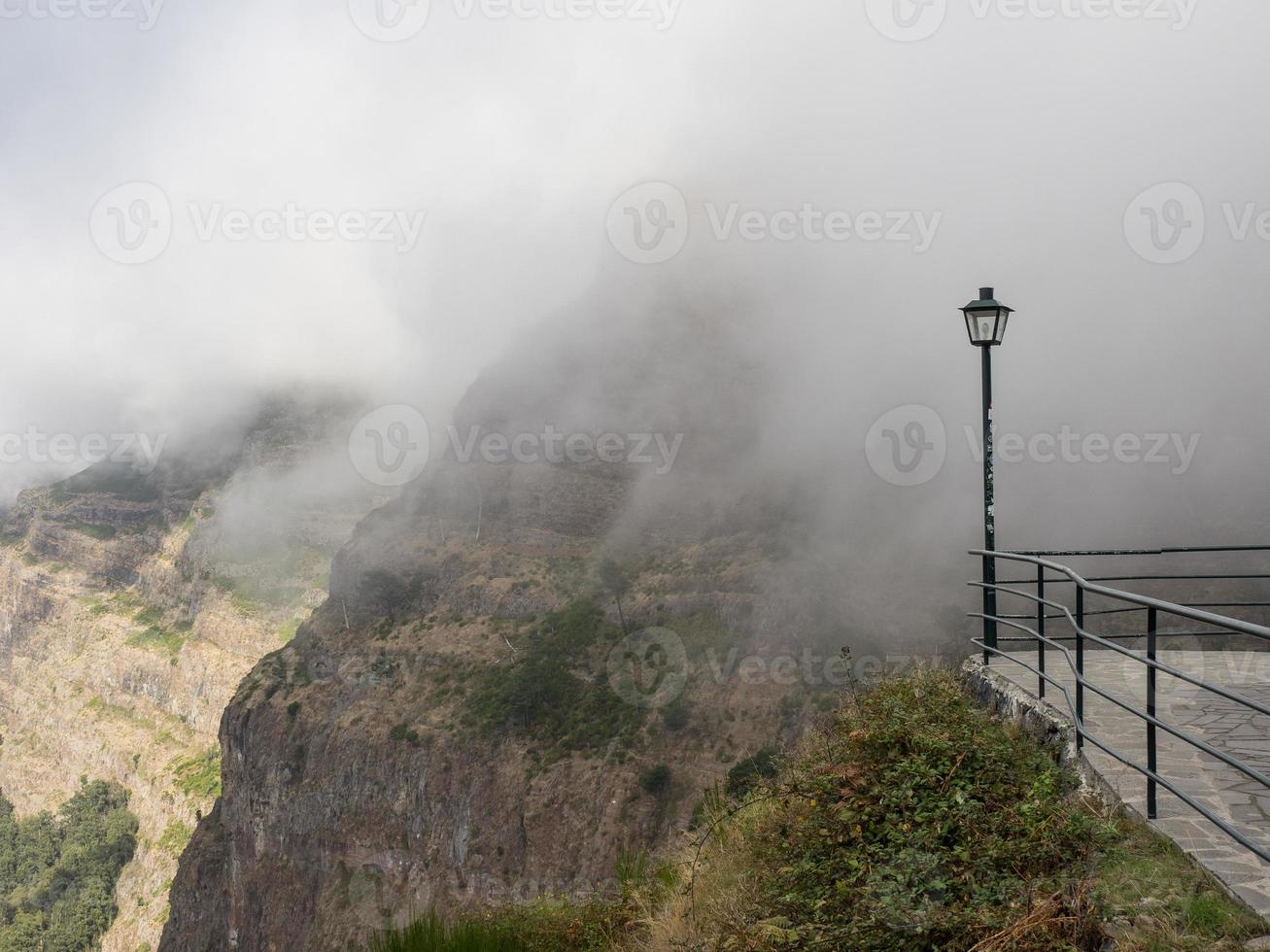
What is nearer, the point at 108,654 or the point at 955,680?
the point at 955,680

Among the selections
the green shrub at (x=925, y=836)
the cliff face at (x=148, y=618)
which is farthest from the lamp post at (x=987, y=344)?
the cliff face at (x=148, y=618)

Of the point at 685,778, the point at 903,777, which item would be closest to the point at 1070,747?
the point at 903,777

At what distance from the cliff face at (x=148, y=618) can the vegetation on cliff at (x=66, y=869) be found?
2.52 m

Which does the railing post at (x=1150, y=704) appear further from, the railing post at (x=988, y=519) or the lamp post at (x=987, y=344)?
the lamp post at (x=987, y=344)

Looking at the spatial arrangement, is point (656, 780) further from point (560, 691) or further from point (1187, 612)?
point (1187, 612)

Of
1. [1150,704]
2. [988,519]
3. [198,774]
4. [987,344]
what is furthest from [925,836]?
[198,774]

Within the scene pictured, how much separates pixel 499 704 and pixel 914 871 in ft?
195

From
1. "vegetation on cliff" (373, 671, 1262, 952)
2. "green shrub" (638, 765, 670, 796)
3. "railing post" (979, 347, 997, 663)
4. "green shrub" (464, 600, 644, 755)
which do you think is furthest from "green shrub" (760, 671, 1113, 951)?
"green shrub" (464, 600, 644, 755)

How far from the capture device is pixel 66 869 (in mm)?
116562

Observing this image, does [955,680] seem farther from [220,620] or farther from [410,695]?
[220,620]

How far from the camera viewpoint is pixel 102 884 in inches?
4486

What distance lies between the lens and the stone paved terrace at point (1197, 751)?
175 inches

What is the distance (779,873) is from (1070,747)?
93.9 inches

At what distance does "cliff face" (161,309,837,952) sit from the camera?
2079 inches
